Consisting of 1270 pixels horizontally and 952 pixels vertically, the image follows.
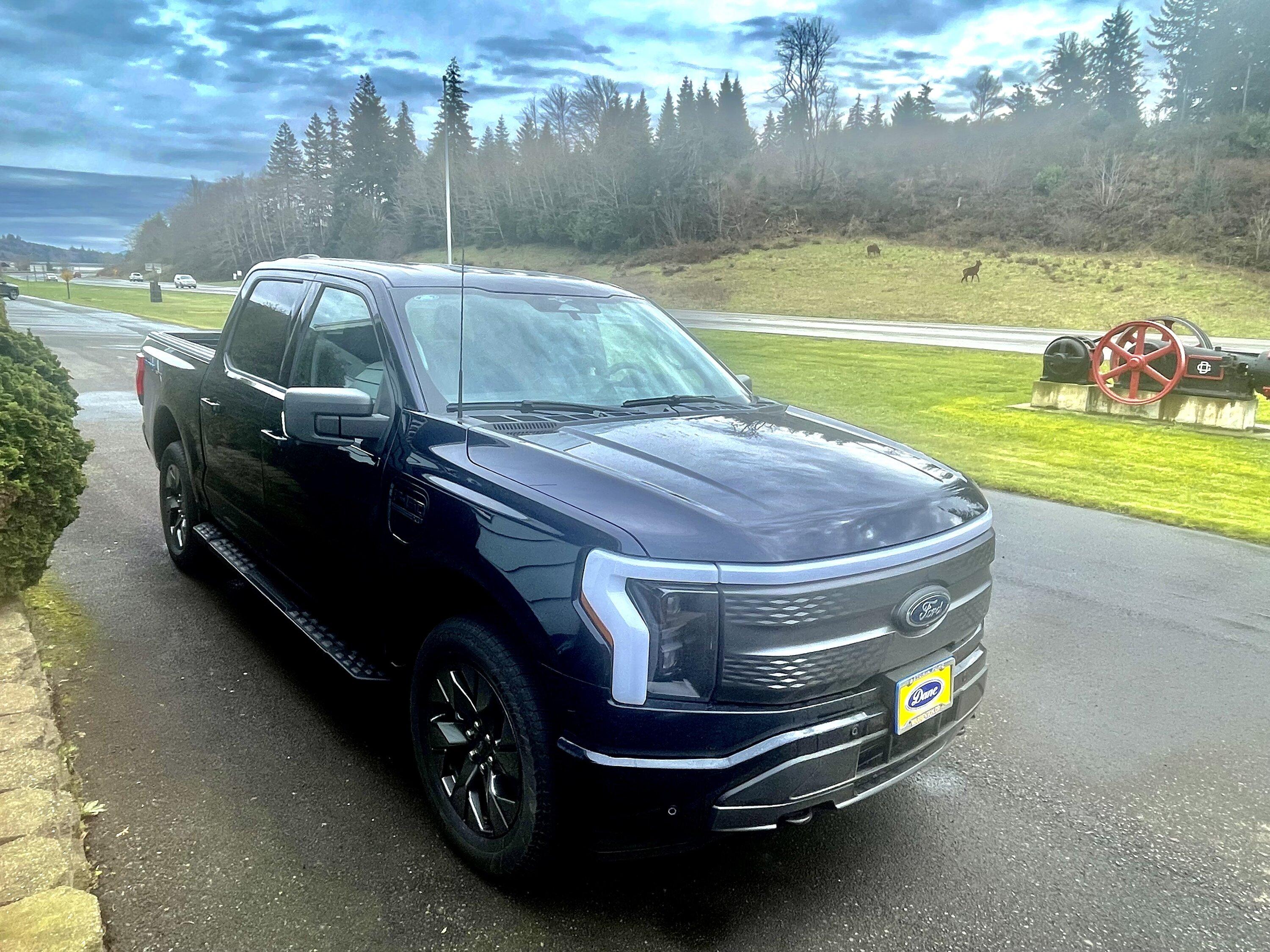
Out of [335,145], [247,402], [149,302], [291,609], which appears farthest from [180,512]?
[335,145]

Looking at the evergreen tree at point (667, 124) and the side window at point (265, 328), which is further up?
the evergreen tree at point (667, 124)

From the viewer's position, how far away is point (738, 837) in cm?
237

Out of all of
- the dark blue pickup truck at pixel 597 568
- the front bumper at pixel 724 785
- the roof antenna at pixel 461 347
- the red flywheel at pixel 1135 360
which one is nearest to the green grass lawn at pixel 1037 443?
the red flywheel at pixel 1135 360

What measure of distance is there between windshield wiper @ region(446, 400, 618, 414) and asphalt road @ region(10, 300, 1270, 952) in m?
0.72

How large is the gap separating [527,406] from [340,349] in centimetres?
97

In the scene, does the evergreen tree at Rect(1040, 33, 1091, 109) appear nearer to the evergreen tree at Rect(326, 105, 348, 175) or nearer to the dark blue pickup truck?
the evergreen tree at Rect(326, 105, 348, 175)

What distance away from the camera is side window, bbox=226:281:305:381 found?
4.16 metres

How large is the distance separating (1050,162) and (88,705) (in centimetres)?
7746

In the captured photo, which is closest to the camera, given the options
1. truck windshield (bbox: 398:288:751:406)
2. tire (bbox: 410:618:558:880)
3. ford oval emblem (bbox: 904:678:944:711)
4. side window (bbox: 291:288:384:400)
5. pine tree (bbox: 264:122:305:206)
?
tire (bbox: 410:618:558:880)

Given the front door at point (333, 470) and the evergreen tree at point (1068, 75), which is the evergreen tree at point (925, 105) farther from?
the front door at point (333, 470)

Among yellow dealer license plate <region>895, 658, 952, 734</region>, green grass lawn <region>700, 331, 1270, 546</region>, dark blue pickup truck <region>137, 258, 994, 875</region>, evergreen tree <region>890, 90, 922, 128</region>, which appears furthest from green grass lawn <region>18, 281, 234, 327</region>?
evergreen tree <region>890, 90, 922, 128</region>

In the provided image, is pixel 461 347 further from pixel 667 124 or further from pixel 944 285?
pixel 667 124

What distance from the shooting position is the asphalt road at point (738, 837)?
2555 millimetres

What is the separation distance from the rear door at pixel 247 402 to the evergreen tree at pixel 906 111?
99.3m
